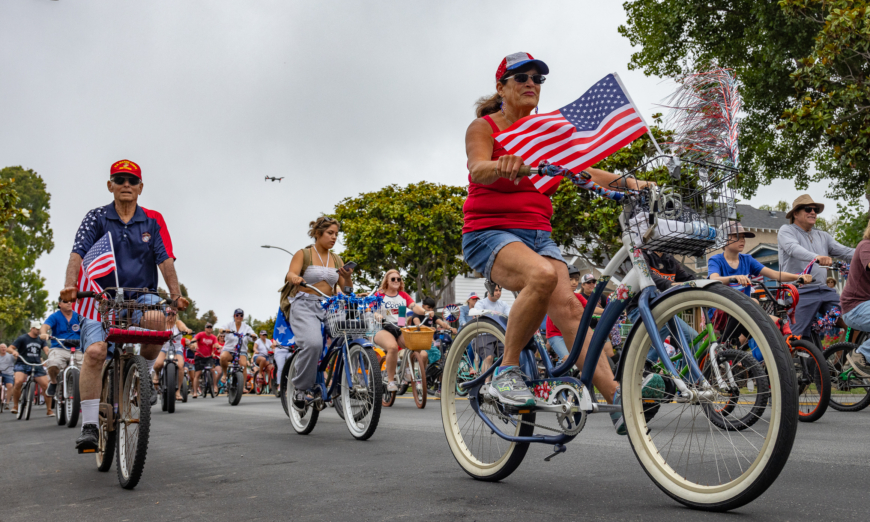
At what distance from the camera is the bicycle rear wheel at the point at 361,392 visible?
21.8ft

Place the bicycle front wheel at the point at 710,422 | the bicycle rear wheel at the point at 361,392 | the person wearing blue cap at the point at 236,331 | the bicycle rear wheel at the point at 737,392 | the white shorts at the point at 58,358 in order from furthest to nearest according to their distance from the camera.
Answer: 1. the person wearing blue cap at the point at 236,331
2. the white shorts at the point at 58,358
3. the bicycle rear wheel at the point at 361,392
4. the bicycle rear wheel at the point at 737,392
5. the bicycle front wheel at the point at 710,422

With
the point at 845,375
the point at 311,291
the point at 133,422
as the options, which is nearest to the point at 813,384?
the point at 845,375

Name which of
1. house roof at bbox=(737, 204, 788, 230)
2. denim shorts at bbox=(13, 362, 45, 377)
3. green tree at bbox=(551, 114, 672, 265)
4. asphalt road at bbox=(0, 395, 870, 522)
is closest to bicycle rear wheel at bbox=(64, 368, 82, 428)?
asphalt road at bbox=(0, 395, 870, 522)

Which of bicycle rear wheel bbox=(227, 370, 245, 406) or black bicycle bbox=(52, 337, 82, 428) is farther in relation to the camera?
bicycle rear wheel bbox=(227, 370, 245, 406)

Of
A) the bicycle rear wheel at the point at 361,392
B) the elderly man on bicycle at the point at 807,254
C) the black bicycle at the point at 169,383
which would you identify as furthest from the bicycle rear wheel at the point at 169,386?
the elderly man on bicycle at the point at 807,254

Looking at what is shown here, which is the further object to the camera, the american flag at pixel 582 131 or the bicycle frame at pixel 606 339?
the american flag at pixel 582 131

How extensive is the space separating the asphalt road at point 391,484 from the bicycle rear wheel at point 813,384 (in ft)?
0.70

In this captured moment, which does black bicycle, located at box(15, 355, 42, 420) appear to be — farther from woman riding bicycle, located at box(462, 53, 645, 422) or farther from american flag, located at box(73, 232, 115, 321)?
woman riding bicycle, located at box(462, 53, 645, 422)

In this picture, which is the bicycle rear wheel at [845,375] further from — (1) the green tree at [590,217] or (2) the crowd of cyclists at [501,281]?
(1) the green tree at [590,217]

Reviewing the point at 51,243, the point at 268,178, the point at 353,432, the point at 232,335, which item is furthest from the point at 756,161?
the point at 51,243

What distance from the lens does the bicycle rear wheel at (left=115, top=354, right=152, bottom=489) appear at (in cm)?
445

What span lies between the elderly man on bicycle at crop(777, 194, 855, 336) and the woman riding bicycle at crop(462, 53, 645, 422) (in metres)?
4.26

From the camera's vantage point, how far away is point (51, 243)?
56188 mm

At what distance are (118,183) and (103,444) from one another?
1.87 metres
